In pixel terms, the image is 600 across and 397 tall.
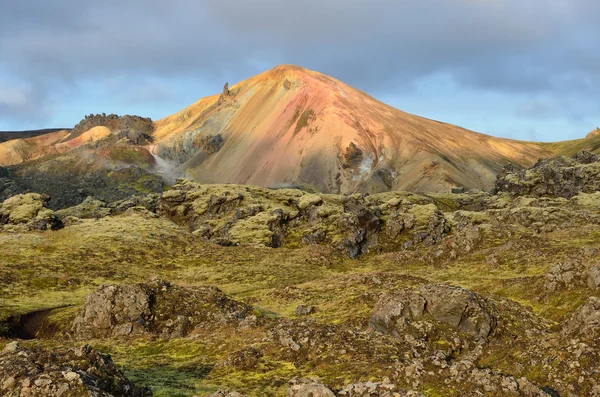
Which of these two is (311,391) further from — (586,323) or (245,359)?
(586,323)

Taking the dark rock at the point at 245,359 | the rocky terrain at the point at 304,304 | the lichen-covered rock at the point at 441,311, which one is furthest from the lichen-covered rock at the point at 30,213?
the dark rock at the point at 245,359

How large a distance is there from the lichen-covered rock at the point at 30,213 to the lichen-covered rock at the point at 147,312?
5970 centimetres

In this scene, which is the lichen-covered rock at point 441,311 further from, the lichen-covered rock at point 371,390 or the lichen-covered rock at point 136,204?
the lichen-covered rock at point 136,204

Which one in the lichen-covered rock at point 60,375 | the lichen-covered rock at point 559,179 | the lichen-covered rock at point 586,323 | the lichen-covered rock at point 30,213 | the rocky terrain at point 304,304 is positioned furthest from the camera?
the lichen-covered rock at point 559,179

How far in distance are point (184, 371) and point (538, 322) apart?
80.2 ft

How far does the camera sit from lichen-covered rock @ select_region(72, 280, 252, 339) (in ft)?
117

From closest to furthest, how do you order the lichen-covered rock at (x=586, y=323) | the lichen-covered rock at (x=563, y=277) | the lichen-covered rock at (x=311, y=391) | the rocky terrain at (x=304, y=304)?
the lichen-covered rock at (x=311, y=391) → the rocky terrain at (x=304, y=304) → the lichen-covered rock at (x=586, y=323) → the lichen-covered rock at (x=563, y=277)

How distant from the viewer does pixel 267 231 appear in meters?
104

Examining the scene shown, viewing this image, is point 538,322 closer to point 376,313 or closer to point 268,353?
point 376,313

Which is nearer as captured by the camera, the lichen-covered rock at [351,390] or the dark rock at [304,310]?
the lichen-covered rock at [351,390]

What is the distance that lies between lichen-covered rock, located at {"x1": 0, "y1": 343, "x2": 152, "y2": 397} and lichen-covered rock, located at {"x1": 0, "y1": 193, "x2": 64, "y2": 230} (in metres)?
78.1

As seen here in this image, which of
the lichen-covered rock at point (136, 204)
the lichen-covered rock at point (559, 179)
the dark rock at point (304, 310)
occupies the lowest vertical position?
the dark rock at point (304, 310)

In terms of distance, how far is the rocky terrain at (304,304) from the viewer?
19578 mm

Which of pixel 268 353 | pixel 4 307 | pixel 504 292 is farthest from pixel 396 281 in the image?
pixel 4 307
